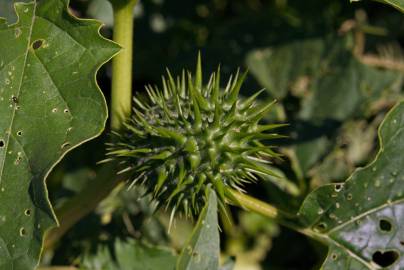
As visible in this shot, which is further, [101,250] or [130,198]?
[130,198]

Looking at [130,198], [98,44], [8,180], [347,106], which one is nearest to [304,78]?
[347,106]

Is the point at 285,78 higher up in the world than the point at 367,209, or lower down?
higher up

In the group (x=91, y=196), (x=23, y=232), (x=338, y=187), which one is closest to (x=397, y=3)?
(x=338, y=187)

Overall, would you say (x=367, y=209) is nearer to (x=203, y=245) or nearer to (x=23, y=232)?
(x=203, y=245)

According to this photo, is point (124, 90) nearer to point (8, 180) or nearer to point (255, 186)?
point (8, 180)

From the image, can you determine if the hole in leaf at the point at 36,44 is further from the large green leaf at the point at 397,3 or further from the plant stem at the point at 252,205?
the large green leaf at the point at 397,3
